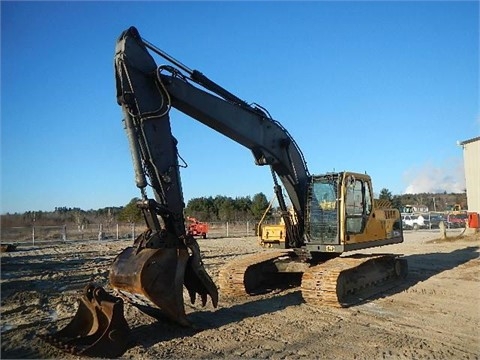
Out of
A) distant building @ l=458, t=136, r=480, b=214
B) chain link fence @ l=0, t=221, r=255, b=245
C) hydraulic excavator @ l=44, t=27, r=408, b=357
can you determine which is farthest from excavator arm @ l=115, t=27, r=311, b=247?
distant building @ l=458, t=136, r=480, b=214

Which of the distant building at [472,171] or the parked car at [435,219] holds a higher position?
the distant building at [472,171]

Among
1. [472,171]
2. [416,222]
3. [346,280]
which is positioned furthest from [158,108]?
[416,222]

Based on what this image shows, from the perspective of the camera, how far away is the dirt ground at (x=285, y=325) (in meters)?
5.73

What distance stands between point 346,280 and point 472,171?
2424 cm

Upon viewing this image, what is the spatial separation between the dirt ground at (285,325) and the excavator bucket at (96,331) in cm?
15

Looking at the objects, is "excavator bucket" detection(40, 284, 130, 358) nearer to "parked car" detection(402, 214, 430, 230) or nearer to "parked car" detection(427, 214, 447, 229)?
"parked car" detection(402, 214, 430, 230)

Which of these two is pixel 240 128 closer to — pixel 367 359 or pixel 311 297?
pixel 311 297

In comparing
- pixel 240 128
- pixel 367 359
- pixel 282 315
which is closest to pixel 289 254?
pixel 282 315

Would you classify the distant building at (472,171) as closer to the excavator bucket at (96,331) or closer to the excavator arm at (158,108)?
the excavator arm at (158,108)

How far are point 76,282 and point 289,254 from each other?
17.6 ft

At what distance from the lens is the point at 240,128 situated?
8.23 metres

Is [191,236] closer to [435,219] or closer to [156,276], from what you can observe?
[156,276]

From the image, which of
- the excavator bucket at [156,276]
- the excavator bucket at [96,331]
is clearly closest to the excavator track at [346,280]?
the excavator bucket at [156,276]

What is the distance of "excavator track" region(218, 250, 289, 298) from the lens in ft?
31.1
